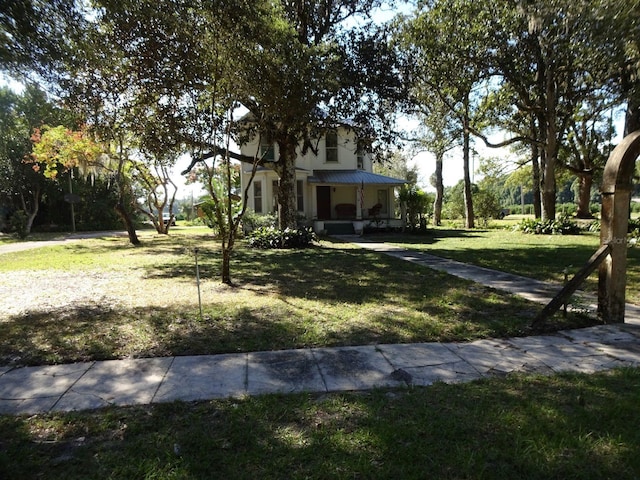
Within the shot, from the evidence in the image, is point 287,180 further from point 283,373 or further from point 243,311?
point 283,373

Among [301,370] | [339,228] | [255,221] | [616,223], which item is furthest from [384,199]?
[301,370]

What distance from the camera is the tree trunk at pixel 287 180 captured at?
1499cm

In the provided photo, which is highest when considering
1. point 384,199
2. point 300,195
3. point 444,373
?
point 300,195

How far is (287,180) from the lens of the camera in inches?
610

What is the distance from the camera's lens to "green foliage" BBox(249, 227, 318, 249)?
15.0 meters

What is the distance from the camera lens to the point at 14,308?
6.47m

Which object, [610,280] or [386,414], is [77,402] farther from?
[610,280]

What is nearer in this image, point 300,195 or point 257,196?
point 300,195

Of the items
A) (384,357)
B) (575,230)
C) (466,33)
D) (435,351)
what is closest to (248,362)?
(384,357)

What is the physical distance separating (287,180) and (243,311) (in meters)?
10.1

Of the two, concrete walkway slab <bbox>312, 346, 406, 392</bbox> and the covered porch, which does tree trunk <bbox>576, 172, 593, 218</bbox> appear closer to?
the covered porch

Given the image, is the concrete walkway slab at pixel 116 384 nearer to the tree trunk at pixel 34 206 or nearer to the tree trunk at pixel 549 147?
the tree trunk at pixel 549 147

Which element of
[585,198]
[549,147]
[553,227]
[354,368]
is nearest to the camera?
[354,368]

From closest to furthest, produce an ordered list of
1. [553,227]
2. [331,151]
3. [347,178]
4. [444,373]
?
[444,373] → [553,227] → [347,178] → [331,151]
